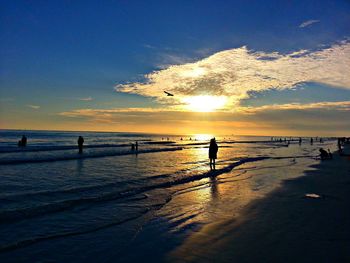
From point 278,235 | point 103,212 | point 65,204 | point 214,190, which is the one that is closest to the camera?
point 278,235

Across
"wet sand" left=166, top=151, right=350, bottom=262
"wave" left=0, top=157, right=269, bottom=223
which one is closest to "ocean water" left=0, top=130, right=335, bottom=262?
"wave" left=0, top=157, right=269, bottom=223

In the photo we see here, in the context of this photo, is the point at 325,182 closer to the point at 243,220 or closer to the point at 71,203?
the point at 243,220

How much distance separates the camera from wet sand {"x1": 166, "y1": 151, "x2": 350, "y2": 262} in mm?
5078

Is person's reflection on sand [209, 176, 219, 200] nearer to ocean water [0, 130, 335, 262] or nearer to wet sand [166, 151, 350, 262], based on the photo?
ocean water [0, 130, 335, 262]

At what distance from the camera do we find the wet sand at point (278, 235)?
200 inches

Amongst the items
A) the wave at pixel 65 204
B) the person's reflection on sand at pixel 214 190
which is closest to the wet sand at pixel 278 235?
the person's reflection on sand at pixel 214 190

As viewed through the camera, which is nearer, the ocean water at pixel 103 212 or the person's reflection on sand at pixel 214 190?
the ocean water at pixel 103 212

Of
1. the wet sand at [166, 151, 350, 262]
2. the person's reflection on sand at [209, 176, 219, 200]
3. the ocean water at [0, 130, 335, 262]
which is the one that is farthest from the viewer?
the person's reflection on sand at [209, 176, 219, 200]

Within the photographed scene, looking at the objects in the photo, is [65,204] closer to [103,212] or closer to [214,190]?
[103,212]

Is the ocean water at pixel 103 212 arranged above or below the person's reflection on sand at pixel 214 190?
above

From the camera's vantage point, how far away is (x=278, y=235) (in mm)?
6203

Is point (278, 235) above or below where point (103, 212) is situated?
above

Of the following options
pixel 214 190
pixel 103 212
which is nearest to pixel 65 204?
pixel 103 212

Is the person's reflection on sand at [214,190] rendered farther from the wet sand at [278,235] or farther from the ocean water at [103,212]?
the wet sand at [278,235]
